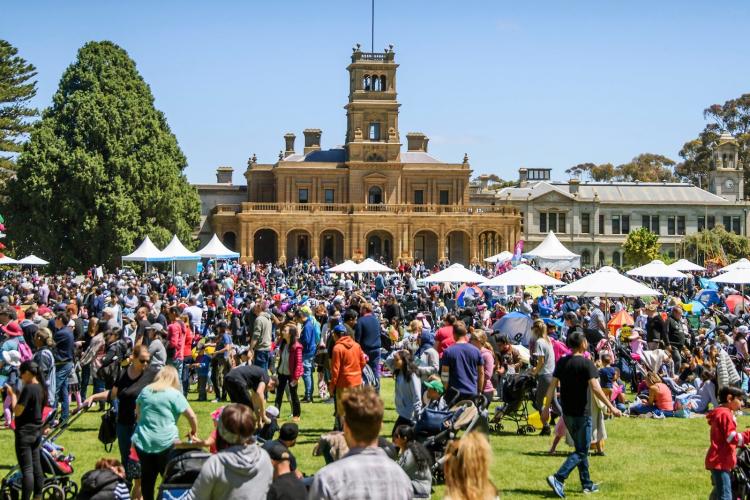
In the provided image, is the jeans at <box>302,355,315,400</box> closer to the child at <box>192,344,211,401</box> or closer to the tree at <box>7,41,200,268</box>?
the child at <box>192,344,211,401</box>

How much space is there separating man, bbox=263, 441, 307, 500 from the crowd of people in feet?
0.05

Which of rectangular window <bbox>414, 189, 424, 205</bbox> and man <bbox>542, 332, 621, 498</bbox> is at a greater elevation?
rectangular window <bbox>414, 189, 424, 205</bbox>

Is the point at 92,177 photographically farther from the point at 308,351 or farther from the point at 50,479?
the point at 50,479

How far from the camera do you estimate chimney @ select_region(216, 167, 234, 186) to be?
7400 centimetres

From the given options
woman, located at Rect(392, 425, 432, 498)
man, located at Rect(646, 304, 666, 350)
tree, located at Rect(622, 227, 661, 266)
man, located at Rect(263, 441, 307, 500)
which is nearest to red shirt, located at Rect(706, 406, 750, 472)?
woman, located at Rect(392, 425, 432, 498)

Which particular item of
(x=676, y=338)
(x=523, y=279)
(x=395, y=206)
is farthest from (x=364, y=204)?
(x=676, y=338)

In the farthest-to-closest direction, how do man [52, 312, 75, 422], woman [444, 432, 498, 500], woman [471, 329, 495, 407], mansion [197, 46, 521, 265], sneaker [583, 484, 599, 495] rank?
1. mansion [197, 46, 521, 265]
2. man [52, 312, 75, 422]
3. woman [471, 329, 495, 407]
4. sneaker [583, 484, 599, 495]
5. woman [444, 432, 498, 500]

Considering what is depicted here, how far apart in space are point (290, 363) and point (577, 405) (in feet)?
17.4

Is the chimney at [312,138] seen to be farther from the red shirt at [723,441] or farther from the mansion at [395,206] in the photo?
the red shirt at [723,441]

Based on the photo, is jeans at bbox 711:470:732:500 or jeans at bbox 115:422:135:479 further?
jeans at bbox 115:422:135:479

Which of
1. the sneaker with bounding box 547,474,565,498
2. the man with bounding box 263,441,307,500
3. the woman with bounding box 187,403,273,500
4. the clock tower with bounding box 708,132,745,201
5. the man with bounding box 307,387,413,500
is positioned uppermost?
the clock tower with bounding box 708,132,745,201

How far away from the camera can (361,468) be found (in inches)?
197

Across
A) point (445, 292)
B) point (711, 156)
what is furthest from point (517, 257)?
point (711, 156)

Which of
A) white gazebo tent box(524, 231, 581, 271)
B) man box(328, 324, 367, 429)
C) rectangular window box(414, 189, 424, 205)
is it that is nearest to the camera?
man box(328, 324, 367, 429)
